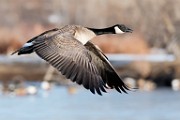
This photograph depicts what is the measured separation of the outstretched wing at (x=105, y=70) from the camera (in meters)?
5.87

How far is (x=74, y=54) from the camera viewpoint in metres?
5.46

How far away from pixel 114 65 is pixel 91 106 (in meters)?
3.32

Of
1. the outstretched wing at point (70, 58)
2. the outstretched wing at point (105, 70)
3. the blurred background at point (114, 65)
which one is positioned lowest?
the blurred background at point (114, 65)

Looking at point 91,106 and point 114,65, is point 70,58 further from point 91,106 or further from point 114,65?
point 114,65

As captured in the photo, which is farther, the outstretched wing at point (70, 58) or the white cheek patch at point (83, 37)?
the white cheek patch at point (83, 37)

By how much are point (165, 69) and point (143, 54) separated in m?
0.64

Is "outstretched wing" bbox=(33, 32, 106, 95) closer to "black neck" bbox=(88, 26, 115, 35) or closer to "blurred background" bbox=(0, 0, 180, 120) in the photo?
"black neck" bbox=(88, 26, 115, 35)

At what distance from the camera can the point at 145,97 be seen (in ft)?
36.9

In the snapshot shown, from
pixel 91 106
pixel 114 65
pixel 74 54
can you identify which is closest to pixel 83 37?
pixel 74 54

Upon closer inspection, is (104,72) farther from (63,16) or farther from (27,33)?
(63,16)

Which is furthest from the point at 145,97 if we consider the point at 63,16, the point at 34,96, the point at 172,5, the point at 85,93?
the point at 63,16

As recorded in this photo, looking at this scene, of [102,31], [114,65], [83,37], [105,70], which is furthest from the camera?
[114,65]

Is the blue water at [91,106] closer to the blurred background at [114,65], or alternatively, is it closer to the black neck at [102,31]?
the blurred background at [114,65]

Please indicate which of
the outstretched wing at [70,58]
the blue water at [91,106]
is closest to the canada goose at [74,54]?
the outstretched wing at [70,58]
